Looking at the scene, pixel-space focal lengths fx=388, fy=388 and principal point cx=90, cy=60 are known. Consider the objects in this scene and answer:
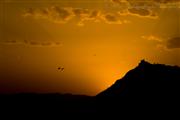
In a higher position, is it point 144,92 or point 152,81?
point 152,81

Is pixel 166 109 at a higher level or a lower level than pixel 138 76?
lower

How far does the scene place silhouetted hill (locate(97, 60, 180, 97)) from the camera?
5934 centimetres

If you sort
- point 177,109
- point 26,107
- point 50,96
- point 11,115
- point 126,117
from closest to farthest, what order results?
point 177,109 < point 126,117 < point 11,115 < point 26,107 < point 50,96

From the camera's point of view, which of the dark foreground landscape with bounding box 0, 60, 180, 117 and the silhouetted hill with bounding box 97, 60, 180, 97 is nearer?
the dark foreground landscape with bounding box 0, 60, 180, 117

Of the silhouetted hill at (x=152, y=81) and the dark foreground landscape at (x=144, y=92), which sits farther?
the silhouetted hill at (x=152, y=81)

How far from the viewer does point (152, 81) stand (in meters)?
62.0

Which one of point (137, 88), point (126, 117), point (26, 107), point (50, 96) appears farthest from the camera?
point (50, 96)

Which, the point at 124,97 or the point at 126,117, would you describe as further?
the point at 124,97

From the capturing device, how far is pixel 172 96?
188 ft

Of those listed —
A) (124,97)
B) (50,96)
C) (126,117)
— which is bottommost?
(126,117)

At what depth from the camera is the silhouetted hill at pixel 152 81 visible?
5934 cm

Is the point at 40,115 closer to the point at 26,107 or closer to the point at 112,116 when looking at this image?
the point at 26,107

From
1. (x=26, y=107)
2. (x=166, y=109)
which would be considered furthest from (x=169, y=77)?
(x=26, y=107)

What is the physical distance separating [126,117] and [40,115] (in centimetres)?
2812
